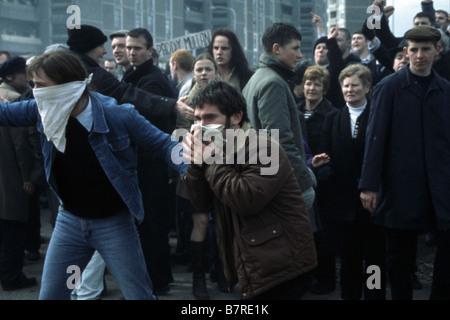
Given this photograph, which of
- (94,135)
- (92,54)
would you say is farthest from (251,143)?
(92,54)

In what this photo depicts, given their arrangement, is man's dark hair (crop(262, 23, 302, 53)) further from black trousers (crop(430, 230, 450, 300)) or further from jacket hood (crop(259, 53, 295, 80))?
black trousers (crop(430, 230, 450, 300))

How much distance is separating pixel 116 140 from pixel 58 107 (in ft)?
1.21

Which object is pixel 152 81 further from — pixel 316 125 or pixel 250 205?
pixel 250 205

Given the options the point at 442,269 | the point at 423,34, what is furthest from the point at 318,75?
the point at 442,269

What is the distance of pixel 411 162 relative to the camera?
4.38 meters

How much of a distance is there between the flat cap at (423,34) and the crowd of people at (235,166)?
0.04 feet

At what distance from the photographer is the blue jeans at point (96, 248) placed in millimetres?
3443

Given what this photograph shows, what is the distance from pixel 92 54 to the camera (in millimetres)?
5145

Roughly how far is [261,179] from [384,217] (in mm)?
1898

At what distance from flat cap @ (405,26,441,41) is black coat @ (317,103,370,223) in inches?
33.6

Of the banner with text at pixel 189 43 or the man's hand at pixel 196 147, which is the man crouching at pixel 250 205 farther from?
the banner with text at pixel 189 43

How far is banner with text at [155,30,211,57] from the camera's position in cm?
1089
